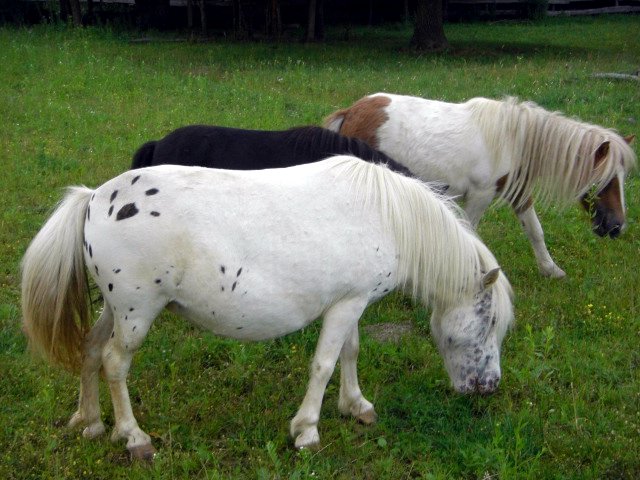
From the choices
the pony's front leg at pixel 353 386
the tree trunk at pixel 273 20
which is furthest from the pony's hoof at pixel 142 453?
the tree trunk at pixel 273 20

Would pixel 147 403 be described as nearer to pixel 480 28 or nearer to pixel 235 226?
pixel 235 226

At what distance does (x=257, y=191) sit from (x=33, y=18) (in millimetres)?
20208

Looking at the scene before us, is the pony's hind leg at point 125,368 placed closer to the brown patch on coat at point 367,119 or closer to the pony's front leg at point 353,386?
the pony's front leg at point 353,386

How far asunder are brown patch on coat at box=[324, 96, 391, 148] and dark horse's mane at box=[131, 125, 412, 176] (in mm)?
1055

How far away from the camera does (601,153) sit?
19.6 ft

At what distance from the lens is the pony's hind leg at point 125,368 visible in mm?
3746

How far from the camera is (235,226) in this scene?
3.73m

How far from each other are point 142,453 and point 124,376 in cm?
43

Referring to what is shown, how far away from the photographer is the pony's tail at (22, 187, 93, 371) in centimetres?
379

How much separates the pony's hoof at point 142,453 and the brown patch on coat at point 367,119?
335 centimetres

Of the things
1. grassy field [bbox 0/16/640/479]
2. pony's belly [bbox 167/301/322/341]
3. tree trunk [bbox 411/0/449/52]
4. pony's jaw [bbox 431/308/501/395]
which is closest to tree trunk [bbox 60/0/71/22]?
tree trunk [bbox 411/0/449/52]

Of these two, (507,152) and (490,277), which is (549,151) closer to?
(507,152)

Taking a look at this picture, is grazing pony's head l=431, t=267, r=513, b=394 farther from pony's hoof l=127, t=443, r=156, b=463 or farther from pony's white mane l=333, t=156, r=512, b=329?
pony's hoof l=127, t=443, r=156, b=463

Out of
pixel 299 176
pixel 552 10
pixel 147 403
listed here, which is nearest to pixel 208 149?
pixel 299 176
